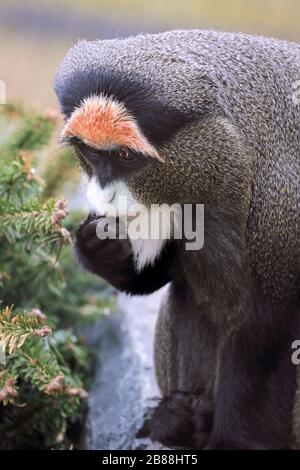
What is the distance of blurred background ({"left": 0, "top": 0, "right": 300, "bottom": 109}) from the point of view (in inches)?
458

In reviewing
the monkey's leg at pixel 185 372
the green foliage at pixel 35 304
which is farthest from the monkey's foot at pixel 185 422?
the green foliage at pixel 35 304

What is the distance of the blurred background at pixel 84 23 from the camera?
38.2 feet

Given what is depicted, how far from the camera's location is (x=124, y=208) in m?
3.79

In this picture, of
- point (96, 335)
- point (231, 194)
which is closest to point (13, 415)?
point (96, 335)

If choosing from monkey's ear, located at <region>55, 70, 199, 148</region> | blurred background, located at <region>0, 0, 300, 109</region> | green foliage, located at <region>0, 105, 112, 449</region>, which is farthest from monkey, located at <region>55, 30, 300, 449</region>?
blurred background, located at <region>0, 0, 300, 109</region>

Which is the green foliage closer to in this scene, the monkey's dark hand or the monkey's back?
the monkey's dark hand

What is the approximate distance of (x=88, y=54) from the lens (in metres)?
3.85

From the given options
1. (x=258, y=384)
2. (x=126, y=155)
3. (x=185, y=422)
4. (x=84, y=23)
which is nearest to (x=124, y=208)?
(x=126, y=155)

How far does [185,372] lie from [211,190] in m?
1.30

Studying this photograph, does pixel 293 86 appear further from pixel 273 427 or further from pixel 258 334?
pixel 273 427

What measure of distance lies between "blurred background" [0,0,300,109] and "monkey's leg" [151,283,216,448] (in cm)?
626

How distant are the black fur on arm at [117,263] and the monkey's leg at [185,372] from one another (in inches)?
5.9
